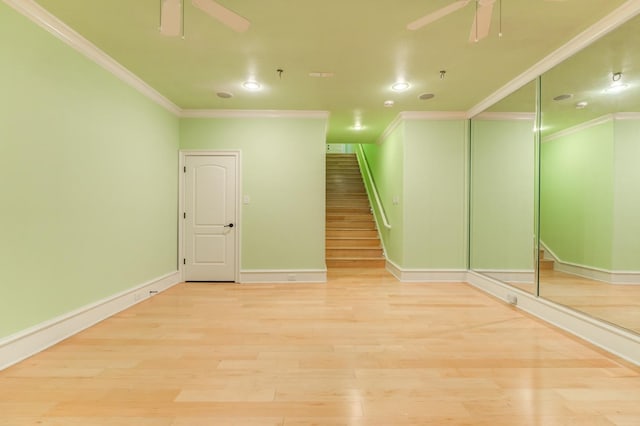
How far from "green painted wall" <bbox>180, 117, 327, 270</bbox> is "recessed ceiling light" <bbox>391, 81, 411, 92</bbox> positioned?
1.39 m

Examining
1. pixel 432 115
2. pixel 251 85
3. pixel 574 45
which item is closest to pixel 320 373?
pixel 251 85

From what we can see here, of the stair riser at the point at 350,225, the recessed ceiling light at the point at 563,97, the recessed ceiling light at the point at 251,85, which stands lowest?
the stair riser at the point at 350,225

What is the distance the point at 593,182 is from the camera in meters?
3.76

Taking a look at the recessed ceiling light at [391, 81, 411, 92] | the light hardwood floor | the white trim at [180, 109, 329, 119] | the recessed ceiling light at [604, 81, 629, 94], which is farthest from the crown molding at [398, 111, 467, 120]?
the light hardwood floor

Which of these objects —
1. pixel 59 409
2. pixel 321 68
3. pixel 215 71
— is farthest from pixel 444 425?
pixel 215 71

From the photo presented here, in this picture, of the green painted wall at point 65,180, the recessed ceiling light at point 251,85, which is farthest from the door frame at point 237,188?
the recessed ceiling light at point 251,85

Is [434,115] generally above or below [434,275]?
above

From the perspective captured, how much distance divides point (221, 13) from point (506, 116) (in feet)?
13.3

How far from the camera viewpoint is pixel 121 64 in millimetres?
3443

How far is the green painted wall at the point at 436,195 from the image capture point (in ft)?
16.9

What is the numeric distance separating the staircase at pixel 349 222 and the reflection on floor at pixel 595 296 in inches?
118

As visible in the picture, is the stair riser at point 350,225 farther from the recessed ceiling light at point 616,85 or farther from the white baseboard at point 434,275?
the recessed ceiling light at point 616,85

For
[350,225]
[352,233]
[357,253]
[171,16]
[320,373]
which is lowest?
[320,373]

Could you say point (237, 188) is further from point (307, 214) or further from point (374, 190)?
point (374, 190)
